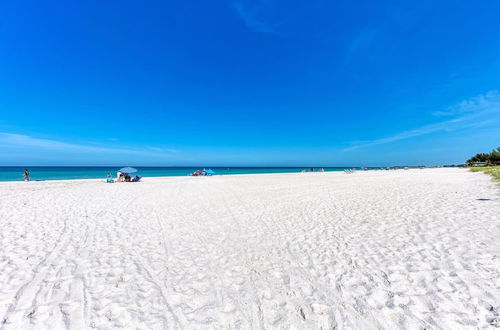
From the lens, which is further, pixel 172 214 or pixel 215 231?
pixel 172 214

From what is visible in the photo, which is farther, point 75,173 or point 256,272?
point 75,173

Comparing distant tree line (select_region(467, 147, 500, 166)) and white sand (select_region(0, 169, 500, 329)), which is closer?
white sand (select_region(0, 169, 500, 329))

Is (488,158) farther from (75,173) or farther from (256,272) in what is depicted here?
(75,173)

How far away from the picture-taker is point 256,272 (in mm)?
4320

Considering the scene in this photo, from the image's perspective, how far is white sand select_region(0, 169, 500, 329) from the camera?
3.04 meters

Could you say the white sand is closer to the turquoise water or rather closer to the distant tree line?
the turquoise water

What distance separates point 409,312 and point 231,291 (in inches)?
102

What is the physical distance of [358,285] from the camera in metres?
3.74

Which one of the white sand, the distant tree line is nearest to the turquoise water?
the white sand

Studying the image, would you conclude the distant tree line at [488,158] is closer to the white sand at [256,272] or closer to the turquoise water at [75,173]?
the turquoise water at [75,173]

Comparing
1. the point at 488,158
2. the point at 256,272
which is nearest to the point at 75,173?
the point at 256,272

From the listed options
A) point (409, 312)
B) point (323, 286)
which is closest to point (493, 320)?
point (409, 312)

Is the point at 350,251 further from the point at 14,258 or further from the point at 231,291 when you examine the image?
the point at 14,258

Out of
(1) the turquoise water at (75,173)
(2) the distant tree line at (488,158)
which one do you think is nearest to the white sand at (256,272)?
(1) the turquoise water at (75,173)
